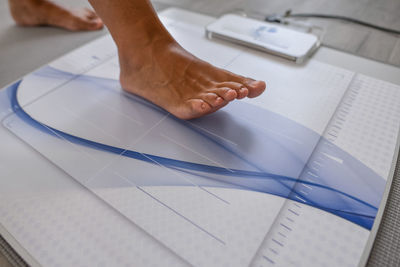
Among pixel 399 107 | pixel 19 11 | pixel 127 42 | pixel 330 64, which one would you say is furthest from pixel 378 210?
pixel 19 11

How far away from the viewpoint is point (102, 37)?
3.70ft

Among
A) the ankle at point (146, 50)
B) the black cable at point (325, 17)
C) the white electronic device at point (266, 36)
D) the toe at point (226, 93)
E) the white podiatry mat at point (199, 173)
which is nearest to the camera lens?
the white podiatry mat at point (199, 173)

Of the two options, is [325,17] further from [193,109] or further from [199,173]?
[199,173]

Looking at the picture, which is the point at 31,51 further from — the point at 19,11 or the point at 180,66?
the point at 180,66

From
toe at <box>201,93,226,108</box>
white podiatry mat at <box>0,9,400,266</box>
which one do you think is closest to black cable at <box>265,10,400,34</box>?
white podiatry mat at <box>0,9,400,266</box>

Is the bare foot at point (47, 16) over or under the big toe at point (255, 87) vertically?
over

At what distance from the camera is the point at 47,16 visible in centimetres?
118

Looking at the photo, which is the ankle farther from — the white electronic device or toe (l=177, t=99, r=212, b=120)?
the white electronic device

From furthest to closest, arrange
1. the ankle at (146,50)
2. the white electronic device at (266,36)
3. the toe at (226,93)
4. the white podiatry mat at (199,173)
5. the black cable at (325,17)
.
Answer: the black cable at (325,17) < the white electronic device at (266,36) < the ankle at (146,50) < the toe at (226,93) < the white podiatry mat at (199,173)

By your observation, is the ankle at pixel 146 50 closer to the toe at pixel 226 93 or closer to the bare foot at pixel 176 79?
the bare foot at pixel 176 79

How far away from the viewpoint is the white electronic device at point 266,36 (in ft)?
3.19

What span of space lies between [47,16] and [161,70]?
702 millimetres

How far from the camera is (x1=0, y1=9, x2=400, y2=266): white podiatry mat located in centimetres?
52

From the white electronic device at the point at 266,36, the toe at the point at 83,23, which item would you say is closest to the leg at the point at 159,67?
the white electronic device at the point at 266,36
